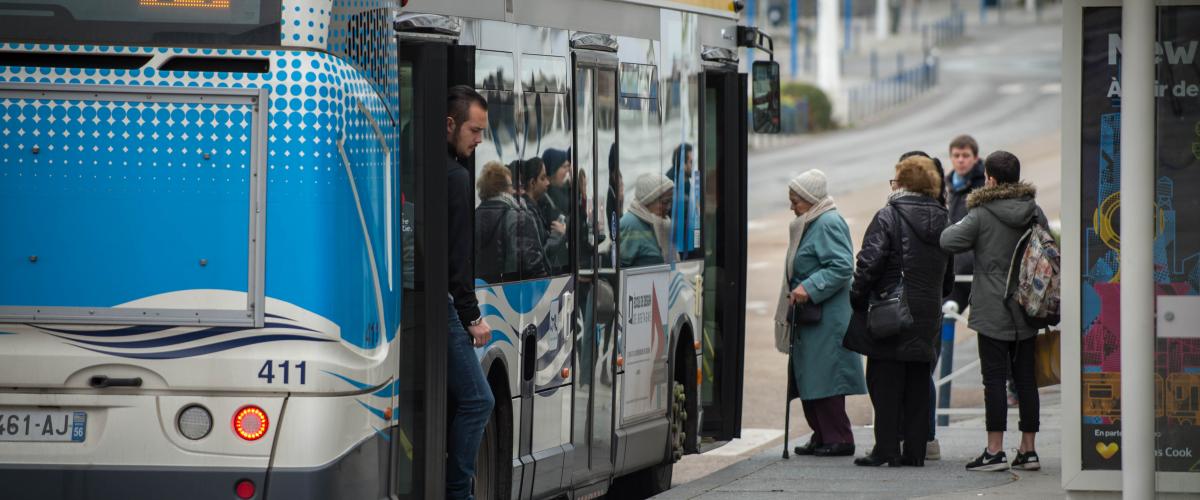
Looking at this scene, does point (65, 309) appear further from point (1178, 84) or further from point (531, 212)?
A: point (1178, 84)

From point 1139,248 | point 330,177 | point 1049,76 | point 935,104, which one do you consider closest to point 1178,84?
point 1139,248

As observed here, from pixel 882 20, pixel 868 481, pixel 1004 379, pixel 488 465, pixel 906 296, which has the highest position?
pixel 882 20

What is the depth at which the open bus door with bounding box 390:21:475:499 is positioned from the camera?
23.3 feet

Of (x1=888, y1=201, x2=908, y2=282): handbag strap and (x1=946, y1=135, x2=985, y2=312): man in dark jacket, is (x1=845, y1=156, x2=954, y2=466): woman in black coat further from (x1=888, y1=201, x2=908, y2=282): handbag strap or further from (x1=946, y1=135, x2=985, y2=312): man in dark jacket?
(x1=946, y1=135, x2=985, y2=312): man in dark jacket

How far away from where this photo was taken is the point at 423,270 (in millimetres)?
7148

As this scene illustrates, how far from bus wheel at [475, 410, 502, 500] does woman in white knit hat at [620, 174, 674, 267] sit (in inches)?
67.2

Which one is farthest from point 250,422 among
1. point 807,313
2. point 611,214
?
point 807,313

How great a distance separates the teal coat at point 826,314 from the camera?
11.0 m

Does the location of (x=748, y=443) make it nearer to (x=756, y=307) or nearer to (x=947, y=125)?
(x=756, y=307)

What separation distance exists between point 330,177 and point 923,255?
4.97 m

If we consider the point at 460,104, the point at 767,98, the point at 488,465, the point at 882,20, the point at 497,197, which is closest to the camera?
the point at 460,104

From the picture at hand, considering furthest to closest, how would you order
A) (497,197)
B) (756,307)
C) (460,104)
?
(756,307), (497,197), (460,104)

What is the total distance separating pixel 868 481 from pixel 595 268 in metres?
1.95

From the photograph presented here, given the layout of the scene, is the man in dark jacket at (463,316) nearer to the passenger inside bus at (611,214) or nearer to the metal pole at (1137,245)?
the passenger inside bus at (611,214)
